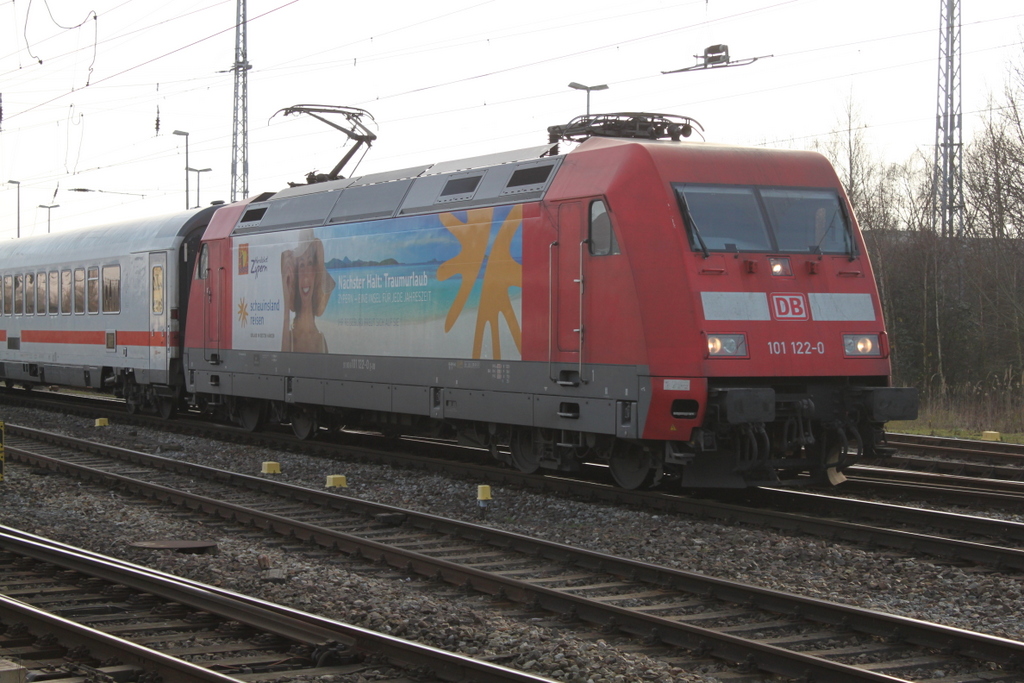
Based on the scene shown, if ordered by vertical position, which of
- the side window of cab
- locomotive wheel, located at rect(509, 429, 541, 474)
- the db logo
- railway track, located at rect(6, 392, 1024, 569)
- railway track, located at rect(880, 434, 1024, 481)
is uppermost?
the side window of cab

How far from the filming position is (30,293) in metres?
23.8

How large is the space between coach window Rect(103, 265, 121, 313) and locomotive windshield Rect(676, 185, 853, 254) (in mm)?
13670

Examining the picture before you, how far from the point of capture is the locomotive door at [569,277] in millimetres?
10469

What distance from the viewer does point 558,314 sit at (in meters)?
10.7

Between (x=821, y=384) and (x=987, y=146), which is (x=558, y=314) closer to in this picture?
(x=821, y=384)

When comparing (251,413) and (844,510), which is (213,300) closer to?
(251,413)

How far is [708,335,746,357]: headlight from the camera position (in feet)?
31.4

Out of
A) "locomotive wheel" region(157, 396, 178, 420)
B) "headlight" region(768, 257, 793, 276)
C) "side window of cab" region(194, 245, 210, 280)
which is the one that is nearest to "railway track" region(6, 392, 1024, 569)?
"headlight" region(768, 257, 793, 276)

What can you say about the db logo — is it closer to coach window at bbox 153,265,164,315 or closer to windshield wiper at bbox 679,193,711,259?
windshield wiper at bbox 679,193,711,259

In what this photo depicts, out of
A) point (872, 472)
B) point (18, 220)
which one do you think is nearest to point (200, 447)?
point (872, 472)

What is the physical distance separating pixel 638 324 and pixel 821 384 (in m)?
1.97

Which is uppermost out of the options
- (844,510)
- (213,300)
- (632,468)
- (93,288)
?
(93,288)

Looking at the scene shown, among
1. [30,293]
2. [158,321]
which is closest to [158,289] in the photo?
[158,321]

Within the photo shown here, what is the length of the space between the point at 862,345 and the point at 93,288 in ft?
52.6
